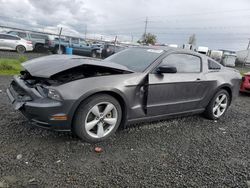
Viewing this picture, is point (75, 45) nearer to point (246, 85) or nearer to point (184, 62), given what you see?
point (246, 85)

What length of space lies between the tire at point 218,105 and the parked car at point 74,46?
599 inches

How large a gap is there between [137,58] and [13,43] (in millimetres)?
15068

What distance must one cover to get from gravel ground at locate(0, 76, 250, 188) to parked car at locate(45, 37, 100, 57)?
14.9 m

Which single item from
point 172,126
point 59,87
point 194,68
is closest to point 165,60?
point 194,68

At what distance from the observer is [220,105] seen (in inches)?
197

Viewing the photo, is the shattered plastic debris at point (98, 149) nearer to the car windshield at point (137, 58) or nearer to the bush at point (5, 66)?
the car windshield at point (137, 58)

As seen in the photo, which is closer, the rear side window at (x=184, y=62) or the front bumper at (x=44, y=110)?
the front bumper at (x=44, y=110)

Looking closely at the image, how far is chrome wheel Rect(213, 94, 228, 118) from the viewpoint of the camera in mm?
4911

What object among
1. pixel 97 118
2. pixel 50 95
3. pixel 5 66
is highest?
pixel 50 95

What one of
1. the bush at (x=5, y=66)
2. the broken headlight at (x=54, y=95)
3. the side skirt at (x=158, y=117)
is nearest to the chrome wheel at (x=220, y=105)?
the side skirt at (x=158, y=117)

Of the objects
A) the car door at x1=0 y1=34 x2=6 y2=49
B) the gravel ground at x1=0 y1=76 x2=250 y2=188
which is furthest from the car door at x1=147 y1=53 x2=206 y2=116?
the car door at x1=0 y1=34 x2=6 y2=49

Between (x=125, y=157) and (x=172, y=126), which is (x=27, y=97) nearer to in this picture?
(x=125, y=157)

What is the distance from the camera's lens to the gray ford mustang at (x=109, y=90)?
2949 millimetres

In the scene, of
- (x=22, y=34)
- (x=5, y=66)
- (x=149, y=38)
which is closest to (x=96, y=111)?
(x=5, y=66)
